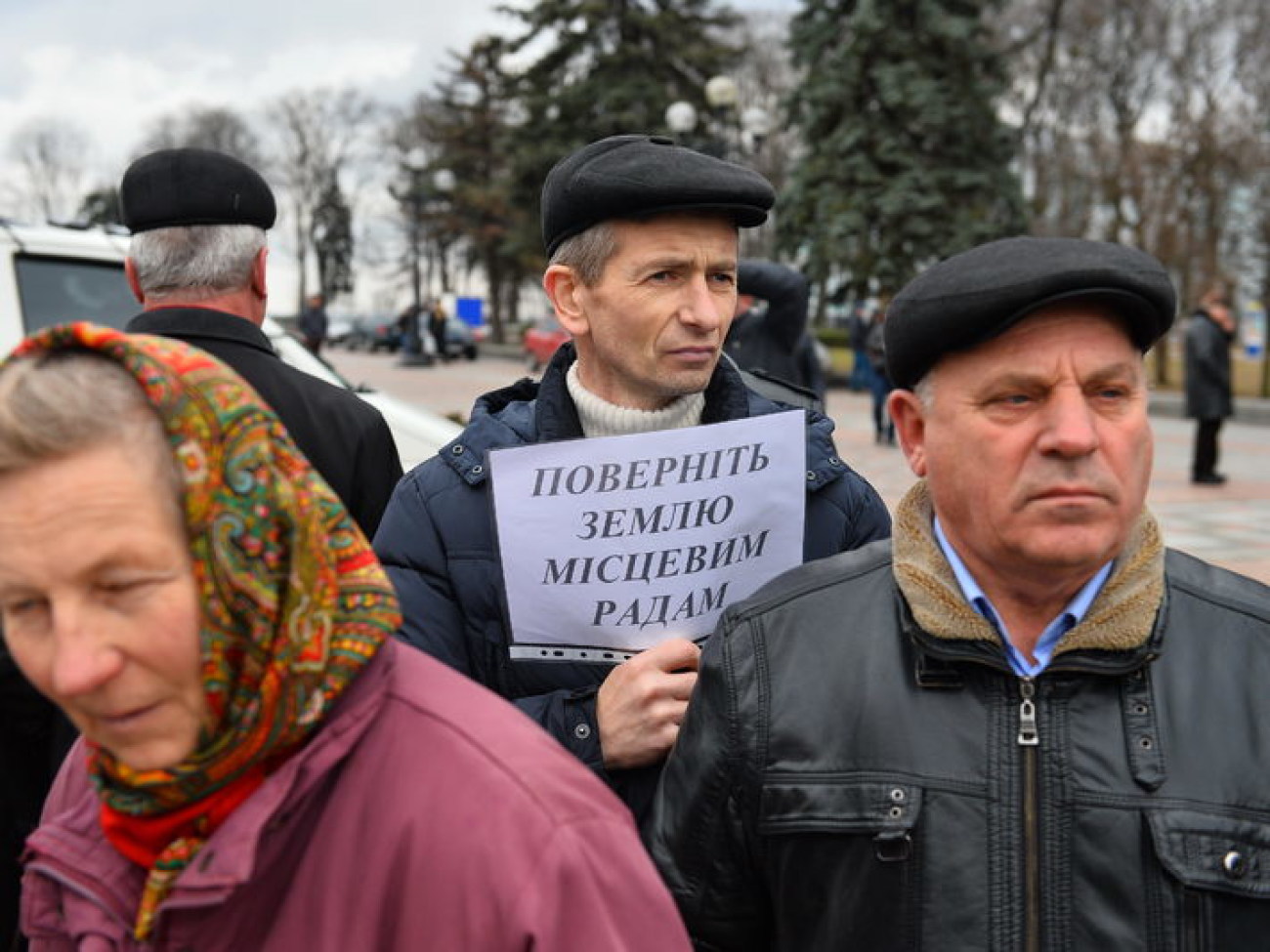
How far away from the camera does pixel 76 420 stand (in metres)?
1.18

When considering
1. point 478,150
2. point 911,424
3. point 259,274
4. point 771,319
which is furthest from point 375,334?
point 911,424

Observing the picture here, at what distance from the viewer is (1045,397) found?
159 cm

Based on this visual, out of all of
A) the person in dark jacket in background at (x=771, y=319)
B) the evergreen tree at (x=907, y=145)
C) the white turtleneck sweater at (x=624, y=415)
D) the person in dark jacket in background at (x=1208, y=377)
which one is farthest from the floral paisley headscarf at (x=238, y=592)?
the evergreen tree at (x=907, y=145)

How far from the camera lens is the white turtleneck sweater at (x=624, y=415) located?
7.27 ft

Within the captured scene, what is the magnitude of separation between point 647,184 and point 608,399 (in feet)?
1.24

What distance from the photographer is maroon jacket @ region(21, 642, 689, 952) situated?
121 cm

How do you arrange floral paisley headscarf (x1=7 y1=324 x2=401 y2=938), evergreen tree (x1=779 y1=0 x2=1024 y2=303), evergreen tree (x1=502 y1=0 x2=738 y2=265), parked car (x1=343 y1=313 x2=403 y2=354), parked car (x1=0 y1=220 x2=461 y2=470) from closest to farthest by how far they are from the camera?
floral paisley headscarf (x1=7 y1=324 x2=401 y2=938) → parked car (x1=0 y1=220 x2=461 y2=470) → evergreen tree (x1=779 y1=0 x2=1024 y2=303) → evergreen tree (x1=502 y1=0 x2=738 y2=265) → parked car (x1=343 y1=313 x2=403 y2=354)

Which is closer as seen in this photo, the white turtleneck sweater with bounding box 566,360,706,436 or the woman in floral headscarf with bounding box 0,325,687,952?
the woman in floral headscarf with bounding box 0,325,687,952

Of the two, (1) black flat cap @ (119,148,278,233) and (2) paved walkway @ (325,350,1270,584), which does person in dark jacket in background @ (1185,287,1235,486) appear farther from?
(1) black flat cap @ (119,148,278,233)

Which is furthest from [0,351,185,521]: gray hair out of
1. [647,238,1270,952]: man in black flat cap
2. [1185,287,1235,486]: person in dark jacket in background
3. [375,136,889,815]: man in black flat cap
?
[1185,287,1235,486]: person in dark jacket in background

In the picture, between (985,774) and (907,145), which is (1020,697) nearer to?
(985,774)

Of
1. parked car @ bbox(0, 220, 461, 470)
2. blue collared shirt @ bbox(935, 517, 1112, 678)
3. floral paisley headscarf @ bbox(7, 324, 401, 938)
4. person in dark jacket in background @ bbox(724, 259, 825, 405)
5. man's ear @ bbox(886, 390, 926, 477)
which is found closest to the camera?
floral paisley headscarf @ bbox(7, 324, 401, 938)

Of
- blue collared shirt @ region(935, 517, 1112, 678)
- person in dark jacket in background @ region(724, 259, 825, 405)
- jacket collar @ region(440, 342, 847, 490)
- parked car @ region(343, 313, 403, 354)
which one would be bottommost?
parked car @ region(343, 313, 403, 354)

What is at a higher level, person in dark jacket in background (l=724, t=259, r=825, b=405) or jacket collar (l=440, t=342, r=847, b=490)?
jacket collar (l=440, t=342, r=847, b=490)
